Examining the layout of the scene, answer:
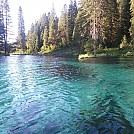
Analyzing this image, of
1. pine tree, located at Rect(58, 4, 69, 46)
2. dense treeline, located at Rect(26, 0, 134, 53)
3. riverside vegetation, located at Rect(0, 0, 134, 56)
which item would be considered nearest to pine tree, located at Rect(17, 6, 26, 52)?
riverside vegetation, located at Rect(0, 0, 134, 56)

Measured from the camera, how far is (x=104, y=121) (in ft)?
25.7

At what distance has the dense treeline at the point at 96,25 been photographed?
4778 centimetres

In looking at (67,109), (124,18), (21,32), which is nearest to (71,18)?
(124,18)

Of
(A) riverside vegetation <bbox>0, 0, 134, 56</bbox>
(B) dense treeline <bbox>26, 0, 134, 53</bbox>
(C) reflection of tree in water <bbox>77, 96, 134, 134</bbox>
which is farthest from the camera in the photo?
(B) dense treeline <bbox>26, 0, 134, 53</bbox>

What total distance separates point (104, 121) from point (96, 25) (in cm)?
4288

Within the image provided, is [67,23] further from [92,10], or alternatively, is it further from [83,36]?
[92,10]

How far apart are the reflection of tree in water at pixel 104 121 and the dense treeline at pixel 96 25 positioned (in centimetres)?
3438

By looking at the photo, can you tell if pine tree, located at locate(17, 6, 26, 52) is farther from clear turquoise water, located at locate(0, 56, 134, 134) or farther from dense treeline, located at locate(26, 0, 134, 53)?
clear turquoise water, located at locate(0, 56, 134, 134)

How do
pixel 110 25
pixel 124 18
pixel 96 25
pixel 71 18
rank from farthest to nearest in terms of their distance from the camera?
pixel 71 18
pixel 124 18
pixel 110 25
pixel 96 25

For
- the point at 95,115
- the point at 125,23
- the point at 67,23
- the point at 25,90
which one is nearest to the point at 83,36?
the point at 125,23

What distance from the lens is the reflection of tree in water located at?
275 inches

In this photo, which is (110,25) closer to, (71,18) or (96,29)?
(96,29)

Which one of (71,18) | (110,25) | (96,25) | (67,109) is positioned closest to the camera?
(67,109)

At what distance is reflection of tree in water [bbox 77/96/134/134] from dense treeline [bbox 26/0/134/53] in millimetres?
34385
